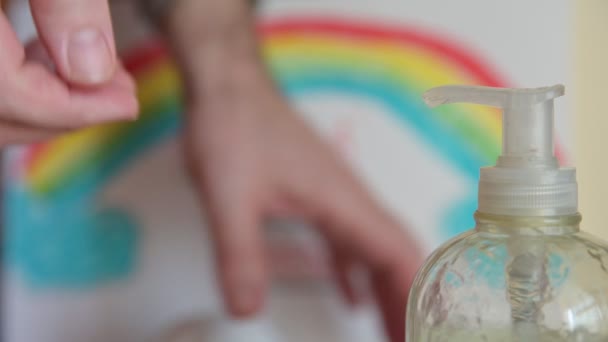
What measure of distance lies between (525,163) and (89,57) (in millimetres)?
141

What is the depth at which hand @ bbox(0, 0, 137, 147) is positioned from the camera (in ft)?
0.65

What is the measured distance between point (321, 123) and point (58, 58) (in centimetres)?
32

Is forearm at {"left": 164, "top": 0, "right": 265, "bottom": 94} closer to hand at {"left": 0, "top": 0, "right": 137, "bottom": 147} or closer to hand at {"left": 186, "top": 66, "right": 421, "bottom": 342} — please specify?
hand at {"left": 186, "top": 66, "right": 421, "bottom": 342}

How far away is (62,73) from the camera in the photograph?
0.68 ft

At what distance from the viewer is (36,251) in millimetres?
512

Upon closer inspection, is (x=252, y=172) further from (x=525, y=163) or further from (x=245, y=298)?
(x=525, y=163)

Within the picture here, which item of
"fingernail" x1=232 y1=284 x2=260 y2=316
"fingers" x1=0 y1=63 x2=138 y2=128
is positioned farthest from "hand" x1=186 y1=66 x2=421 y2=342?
"fingers" x1=0 y1=63 x2=138 y2=128

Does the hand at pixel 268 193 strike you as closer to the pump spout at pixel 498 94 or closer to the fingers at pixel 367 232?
the fingers at pixel 367 232

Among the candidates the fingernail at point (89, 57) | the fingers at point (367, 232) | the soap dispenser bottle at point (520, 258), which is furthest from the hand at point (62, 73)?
the fingers at point (367, 232)

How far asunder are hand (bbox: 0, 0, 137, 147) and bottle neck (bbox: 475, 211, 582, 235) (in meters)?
0.13

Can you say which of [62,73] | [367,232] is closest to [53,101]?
[62,73]

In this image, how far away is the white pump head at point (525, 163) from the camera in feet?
0.69

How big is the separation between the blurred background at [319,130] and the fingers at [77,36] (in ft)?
1.01

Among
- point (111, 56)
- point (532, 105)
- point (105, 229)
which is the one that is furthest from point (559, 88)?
point (105, 229)
